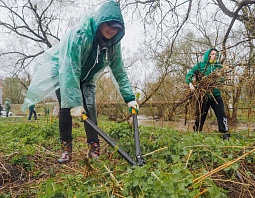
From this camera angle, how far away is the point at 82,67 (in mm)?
2686

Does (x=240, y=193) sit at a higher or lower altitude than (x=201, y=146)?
lower

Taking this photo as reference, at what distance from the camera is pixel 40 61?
284 centimetres

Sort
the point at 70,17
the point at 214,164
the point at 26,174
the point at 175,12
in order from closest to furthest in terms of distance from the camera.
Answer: the point at 214,164
the point at 26,174
the point at 175,12
the point at 70,17

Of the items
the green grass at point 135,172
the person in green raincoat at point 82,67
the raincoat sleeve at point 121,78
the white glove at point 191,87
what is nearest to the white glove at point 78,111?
the person in green raincoat at point 82,67

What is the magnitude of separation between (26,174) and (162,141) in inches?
53.8

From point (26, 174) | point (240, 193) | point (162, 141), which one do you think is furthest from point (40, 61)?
point (240, 193)

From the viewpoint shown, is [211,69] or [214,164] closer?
[214,164]

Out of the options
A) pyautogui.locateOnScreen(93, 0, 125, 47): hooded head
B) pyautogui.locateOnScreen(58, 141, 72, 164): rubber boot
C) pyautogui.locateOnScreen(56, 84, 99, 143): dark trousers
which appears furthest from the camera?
pyautogui.locateOnScreen(56, 84, 99, 143): dark trousers

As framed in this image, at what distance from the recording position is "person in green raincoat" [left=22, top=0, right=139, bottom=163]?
229 centimetres

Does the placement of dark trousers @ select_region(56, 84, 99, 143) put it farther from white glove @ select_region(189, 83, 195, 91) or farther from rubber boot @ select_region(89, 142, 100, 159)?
white glove @ select_region(189, 83, 195, 91)

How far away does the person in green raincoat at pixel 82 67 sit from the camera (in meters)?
2.29

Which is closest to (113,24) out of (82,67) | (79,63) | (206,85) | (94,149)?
(79,63)

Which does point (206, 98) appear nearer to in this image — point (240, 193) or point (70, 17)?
point (240, 193)

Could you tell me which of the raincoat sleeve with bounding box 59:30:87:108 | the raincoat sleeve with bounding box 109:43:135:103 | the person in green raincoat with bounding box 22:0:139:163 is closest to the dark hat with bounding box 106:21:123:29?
the person in green raincoat with bounding box 22:0:139:163
